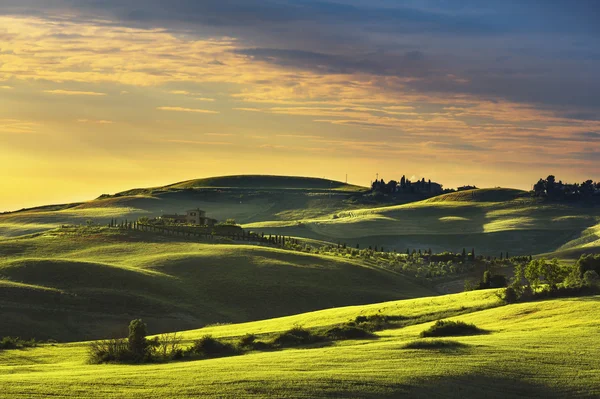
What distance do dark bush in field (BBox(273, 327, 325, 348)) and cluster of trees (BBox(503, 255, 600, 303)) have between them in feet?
57.2

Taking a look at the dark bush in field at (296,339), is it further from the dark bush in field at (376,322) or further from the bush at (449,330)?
the bush at (449,330)

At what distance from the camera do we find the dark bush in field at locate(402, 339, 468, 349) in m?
41.4

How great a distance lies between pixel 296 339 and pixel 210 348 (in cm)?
496

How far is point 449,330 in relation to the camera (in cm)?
4841

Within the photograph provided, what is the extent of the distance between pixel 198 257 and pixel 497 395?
66.6m

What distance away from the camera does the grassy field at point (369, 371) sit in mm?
32625

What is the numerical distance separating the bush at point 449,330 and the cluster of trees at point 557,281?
A: 37.1 ft

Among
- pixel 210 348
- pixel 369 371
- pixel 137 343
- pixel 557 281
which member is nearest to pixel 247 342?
pixel 210 348

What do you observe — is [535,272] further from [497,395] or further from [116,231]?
[116,231]

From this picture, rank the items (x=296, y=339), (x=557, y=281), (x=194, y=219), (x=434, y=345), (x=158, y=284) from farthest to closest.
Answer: (x=194, y=219) → (x=158, y=284) → (x=557, y=281) → (x=296, y=339) → (x=434, y=345)

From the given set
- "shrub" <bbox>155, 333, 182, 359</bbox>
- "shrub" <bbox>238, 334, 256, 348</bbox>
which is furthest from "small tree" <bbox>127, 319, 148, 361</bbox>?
"shrub" <bbox>238, 334, 256, 348</bbox>

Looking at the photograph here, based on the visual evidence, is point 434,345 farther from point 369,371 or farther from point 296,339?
point 296,339

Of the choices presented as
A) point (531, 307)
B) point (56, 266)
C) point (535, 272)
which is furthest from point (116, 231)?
point (531, 307)

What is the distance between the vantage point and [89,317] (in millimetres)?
69688
